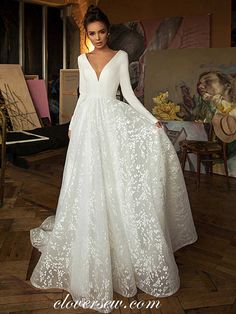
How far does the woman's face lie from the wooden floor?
1.32m

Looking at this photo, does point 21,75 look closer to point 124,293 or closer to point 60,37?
point 60,37

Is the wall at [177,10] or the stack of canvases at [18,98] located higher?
the wall at [177,10]

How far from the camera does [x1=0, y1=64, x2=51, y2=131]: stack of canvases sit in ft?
16.2

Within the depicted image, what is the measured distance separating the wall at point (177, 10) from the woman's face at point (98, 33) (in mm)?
3070

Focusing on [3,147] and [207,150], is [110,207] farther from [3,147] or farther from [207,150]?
[207,150]

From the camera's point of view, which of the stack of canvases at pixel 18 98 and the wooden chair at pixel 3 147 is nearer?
the wooden chair at pixel 3 147

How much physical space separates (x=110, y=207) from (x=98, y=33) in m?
0.90

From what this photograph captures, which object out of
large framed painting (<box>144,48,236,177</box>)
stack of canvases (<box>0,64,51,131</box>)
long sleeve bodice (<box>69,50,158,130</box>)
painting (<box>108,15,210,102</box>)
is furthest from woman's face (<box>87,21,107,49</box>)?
stack of canvases (<box>0,64,51,131</box>)

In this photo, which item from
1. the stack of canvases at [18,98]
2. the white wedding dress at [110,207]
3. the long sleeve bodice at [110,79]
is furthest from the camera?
the stack of canvases at [18,98]

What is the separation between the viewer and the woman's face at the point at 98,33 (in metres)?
1.86

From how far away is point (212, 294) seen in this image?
1.91m

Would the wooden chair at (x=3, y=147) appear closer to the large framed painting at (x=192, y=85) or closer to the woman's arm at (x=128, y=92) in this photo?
the woman's arm at (x=128, y=92)

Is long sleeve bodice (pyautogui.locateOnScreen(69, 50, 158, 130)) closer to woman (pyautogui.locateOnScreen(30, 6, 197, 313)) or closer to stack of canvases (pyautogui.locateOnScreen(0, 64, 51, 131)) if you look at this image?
woman (pyautogui.locateOnScreen(30, 6, 197, 313))

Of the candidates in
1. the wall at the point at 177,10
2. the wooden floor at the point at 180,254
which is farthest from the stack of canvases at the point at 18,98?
the wall at the point at 177,10
